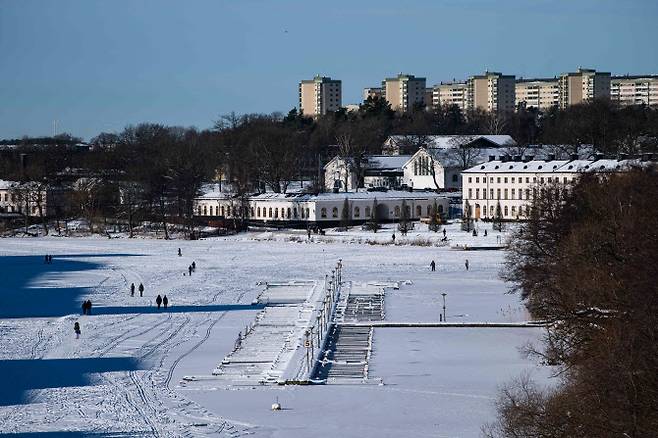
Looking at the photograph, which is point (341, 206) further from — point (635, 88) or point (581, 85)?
point (635, 88)

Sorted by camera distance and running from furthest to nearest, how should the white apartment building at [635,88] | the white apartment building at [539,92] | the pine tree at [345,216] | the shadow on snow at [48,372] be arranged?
the white apartment building at [539,92] < the white apartment building at [635,88] < the pine tree at [345,216] < the shadow on snow at [48,372]

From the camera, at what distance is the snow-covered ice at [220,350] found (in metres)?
23.0

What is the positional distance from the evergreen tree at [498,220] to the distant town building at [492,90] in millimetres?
109233

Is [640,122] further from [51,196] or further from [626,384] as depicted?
[626,384]

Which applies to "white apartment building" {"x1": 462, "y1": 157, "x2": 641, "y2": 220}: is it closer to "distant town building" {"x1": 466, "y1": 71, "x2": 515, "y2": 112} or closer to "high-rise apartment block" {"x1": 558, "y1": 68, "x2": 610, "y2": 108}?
"high-rise apartment block" {"x1": 558, "y1": 68, "x2": 610, "y2": 108}

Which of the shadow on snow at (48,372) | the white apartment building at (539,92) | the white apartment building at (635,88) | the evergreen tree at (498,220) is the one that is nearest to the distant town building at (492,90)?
the white apartment building at (539,92)

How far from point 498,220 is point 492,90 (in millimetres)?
115213

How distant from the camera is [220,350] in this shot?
30.3 meters

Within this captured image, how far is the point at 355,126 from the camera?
362 feet

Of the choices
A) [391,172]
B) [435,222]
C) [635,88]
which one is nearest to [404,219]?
[435,222]

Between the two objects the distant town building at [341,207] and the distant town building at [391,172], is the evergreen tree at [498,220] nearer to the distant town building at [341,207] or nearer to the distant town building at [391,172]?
the distant town building at [341,207]

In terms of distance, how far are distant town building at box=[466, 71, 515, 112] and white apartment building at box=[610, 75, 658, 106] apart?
43.7 ft

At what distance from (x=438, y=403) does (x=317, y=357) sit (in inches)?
211

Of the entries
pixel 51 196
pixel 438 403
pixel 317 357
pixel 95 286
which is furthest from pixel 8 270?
pixel 51 196
